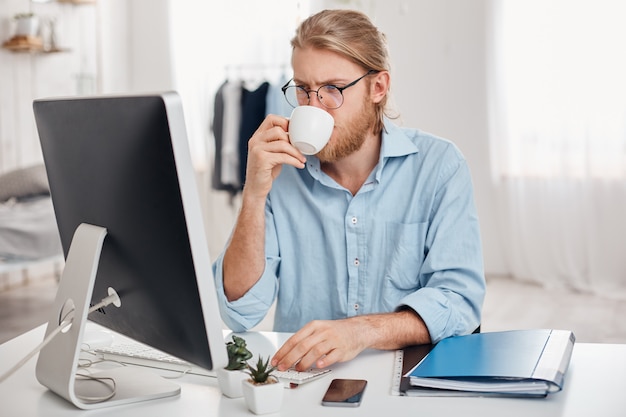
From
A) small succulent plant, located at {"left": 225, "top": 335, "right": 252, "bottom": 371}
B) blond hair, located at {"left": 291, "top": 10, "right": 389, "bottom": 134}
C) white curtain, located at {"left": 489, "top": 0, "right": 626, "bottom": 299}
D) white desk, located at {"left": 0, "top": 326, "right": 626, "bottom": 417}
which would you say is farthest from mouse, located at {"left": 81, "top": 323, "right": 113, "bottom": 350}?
white curtain, located at {"left": 489, "top": 0, "right": 626, "bottom": 299}

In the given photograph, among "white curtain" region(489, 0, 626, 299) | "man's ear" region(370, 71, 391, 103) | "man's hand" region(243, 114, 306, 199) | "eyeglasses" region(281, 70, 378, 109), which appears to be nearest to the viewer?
"man's hand" region(243, 114, 306, 199)

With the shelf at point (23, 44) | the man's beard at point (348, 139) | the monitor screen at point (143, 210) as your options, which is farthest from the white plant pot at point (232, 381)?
the shelf at point (23, 44)

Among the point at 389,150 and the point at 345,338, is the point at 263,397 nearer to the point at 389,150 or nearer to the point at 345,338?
the point at 345,338

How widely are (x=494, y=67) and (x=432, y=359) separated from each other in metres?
4.30

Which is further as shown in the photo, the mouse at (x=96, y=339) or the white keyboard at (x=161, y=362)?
the mouse at (x=96, y=339)

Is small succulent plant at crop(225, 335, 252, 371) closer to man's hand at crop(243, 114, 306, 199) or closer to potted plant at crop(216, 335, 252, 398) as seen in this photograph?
potted plant at crop(216, 335, 252, 398)

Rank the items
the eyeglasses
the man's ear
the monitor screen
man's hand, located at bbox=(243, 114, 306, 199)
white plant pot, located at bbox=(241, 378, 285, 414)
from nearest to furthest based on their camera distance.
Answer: the monitor screen < white plant pot, located at bbox=(241, 378, 285, 414) < man's hand, located at bbox=(243, 114, 306, 199) < the eyeglasses < the man's ear

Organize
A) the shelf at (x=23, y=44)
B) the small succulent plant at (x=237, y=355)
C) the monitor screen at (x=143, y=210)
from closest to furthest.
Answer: the monitor screen at (x=143, y=210) → the small succulent plant at (x=237, y=355) → the shelf at (x=23, y=44)

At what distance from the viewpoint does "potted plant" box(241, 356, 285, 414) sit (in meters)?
1.05

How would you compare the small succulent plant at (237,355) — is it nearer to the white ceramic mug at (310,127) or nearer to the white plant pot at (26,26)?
the white ceramic mug at (310,127)

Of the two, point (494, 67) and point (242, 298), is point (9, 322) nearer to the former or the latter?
point (242, 298)

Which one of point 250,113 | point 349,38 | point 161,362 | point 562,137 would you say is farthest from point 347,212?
point 250,113

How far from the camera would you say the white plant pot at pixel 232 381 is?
1.13 m

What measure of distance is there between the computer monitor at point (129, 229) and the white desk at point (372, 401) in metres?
0.03
